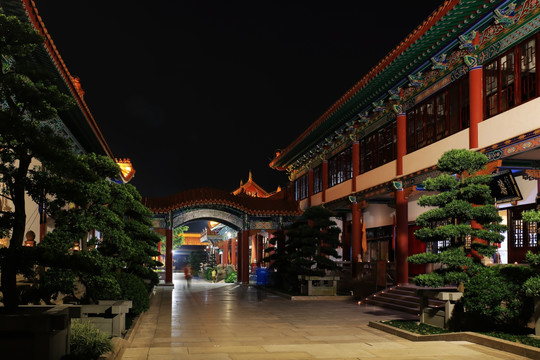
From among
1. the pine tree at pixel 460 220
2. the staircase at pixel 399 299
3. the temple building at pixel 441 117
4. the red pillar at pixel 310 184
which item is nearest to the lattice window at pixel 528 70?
the temple building at pixel 441 117

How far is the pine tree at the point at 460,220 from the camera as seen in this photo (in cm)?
1345

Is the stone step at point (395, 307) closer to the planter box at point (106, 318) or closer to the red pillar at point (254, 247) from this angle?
the planter box at point (106, 318)

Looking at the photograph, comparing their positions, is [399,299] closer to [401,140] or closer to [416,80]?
[401,140]

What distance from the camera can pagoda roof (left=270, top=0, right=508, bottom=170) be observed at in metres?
16.6

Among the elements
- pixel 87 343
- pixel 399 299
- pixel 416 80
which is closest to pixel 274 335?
pixel 87 343

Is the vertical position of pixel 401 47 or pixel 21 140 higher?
pixel 401 47

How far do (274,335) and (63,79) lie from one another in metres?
8.00

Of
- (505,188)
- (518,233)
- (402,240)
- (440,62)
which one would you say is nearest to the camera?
(505,188)

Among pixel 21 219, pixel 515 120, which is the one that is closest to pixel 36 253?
pixel 21 219

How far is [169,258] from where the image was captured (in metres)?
32.4

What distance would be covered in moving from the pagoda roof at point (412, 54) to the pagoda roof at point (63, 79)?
34.6 feet

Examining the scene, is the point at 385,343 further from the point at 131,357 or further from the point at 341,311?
the point at 341,311

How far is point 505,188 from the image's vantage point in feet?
61.7

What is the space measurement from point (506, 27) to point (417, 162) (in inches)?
252
